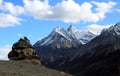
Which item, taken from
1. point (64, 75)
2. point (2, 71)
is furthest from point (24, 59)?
point (2, 71)

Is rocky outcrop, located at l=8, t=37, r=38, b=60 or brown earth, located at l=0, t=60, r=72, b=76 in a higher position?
rocky outcrop, located at l=8, t=37, r=38, b=60

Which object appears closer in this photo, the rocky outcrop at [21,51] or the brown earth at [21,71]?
the brown earth at [21,71]

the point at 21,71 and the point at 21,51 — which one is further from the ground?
the point at 21,51

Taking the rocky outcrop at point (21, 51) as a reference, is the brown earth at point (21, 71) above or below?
below

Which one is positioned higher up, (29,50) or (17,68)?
(29,50)

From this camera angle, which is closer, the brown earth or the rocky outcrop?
the brown earth

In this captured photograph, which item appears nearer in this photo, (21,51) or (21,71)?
→ (21,71)

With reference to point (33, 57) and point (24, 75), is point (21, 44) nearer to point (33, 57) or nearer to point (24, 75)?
point (33, 57)

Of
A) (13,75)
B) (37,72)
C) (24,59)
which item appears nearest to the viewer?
(13,75)
